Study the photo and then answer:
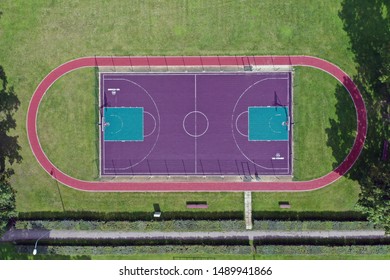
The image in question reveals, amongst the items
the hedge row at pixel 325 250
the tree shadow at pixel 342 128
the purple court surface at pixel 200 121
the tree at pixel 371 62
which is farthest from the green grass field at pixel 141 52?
the hedge row at pixel 325 250

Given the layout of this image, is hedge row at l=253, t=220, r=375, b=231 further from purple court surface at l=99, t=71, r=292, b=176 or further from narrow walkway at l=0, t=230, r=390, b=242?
purple court surface at l=99, t=71, r=292, b=176

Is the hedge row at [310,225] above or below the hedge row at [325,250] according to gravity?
above

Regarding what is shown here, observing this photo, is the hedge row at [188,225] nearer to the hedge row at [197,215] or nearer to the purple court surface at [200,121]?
the hedge row at [197,215]

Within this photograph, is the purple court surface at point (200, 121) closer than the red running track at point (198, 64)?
No

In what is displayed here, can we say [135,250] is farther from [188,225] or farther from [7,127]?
[7,127]

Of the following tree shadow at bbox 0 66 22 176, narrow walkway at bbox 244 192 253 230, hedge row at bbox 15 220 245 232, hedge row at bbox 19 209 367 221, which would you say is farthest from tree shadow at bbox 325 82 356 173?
tree shadow at bbox 0 66 22 176

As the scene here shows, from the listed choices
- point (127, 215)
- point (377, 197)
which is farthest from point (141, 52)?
point (377, 197)
